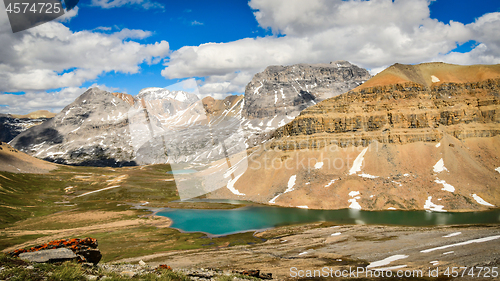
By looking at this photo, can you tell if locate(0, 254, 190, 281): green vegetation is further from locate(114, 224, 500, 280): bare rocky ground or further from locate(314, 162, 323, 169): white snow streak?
locate(314, 162, 323, 169): white snow streak

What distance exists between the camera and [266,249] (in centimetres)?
4984

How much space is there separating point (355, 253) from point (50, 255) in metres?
39.8

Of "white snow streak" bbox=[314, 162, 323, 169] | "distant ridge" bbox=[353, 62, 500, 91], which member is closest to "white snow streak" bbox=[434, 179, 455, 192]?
"white snow streak" bbox=[314, 162, 323, 169]

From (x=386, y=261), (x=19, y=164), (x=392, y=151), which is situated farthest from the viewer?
(x=19, y=164)

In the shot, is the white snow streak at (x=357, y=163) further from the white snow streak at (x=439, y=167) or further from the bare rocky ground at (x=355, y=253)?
the bare rocky ground at (x=355, y=253)

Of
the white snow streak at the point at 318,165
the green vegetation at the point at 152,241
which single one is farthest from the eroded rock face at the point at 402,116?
the green vegetation at the point at 152,241

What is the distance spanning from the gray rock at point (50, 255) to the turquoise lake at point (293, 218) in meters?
52.4

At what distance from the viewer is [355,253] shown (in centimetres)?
4197

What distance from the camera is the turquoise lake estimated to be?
68.2 m

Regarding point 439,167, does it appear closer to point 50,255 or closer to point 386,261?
point 386,261

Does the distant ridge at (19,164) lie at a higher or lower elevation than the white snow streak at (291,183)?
higher

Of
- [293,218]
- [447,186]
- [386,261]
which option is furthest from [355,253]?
[447,186]

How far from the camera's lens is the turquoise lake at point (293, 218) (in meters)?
68.2

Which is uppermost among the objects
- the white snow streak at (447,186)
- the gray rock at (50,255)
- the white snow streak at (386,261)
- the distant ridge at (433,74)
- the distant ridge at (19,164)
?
the distant ridge at (433,74)
